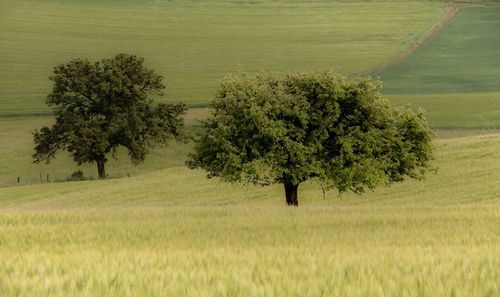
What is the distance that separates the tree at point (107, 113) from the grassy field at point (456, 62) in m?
31.6

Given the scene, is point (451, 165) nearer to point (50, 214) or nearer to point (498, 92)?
point (50, 214)

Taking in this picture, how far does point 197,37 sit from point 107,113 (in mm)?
47252

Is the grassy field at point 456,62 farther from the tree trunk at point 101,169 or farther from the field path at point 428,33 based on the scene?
the tree trunk at point 101,169

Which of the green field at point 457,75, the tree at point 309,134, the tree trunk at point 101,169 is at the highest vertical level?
the green field at point 457,75

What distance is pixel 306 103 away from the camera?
2911cm

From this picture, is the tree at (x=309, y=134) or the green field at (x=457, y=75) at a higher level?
the green field at (x=457, y=75)

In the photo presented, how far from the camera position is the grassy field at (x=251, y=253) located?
7.09 metres

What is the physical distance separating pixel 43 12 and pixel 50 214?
9767 cm

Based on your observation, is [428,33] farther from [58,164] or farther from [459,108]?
[58,164]

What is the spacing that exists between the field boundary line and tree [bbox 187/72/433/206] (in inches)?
2264

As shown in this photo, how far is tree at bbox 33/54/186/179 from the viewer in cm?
5753

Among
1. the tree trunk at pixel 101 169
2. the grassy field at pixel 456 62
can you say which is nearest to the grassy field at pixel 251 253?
the tree trunk at pixel 101 169

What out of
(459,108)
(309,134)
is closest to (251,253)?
(309,134)

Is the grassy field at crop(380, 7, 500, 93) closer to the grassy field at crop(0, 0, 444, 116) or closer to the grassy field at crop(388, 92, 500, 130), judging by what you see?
the grassy field at crop(388, 92, 500, 130)
